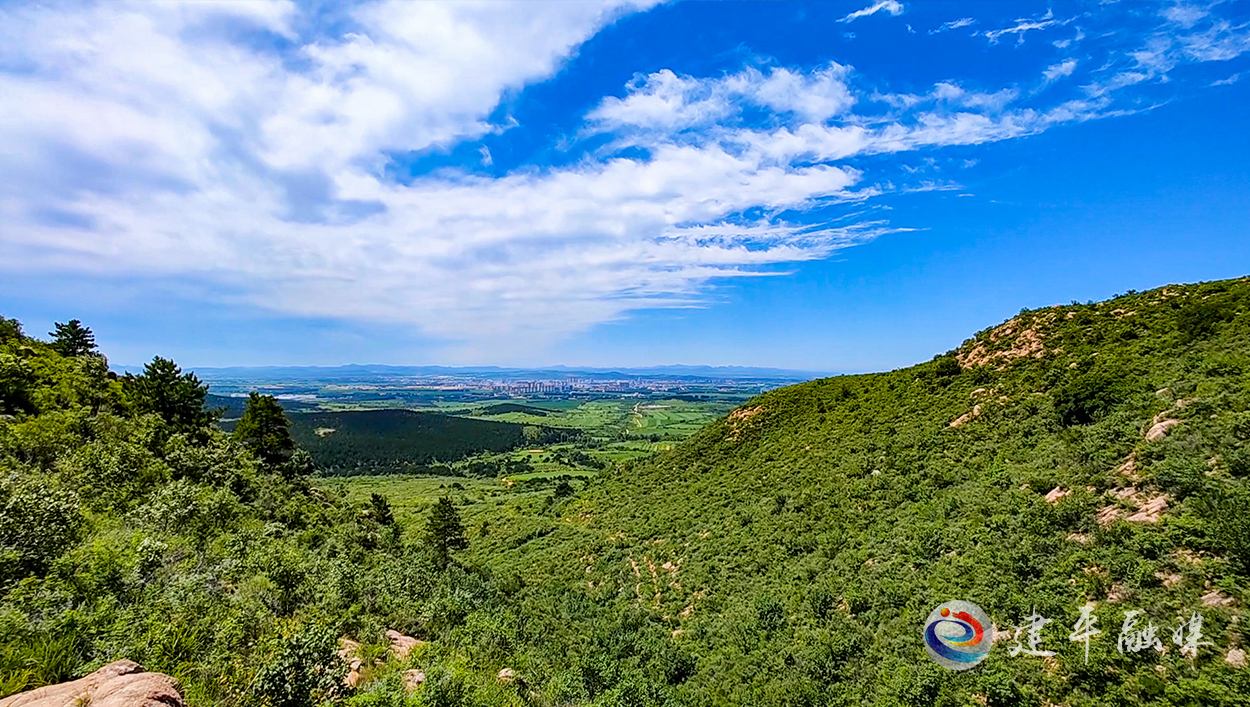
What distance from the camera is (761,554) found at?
72.5 ft

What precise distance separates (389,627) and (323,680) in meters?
7.84

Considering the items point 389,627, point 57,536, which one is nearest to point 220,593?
point 57,536

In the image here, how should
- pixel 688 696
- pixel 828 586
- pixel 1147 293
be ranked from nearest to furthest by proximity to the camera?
1. pixel 688 696
2. pixel 828 586
3. pixel 1147 293

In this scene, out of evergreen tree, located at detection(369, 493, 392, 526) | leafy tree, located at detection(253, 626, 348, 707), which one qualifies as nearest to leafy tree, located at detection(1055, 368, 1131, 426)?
leafy tree, located at detection(253, 626, 348, 707)

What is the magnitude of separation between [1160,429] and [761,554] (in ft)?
47.0

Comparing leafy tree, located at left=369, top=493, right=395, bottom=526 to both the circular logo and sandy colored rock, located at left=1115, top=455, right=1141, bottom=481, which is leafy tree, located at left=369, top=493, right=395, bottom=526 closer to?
the circular logo

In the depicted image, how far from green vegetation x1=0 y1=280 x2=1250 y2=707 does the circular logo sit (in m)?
0.36

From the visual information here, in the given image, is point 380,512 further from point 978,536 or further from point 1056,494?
point 1056,494

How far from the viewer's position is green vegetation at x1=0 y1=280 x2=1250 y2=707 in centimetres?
866

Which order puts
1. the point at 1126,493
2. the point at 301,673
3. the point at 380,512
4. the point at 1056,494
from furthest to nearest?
the point at 380,512
the point at 1056,494
the point at 1126,493
the point at 301,673

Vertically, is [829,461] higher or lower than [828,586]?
higher

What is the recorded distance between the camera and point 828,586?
17203 mm

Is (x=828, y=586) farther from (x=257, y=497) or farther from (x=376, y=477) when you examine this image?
(x=376, y=477)

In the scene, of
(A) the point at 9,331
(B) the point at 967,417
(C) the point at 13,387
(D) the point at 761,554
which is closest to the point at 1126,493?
(B) the point at 967,417
